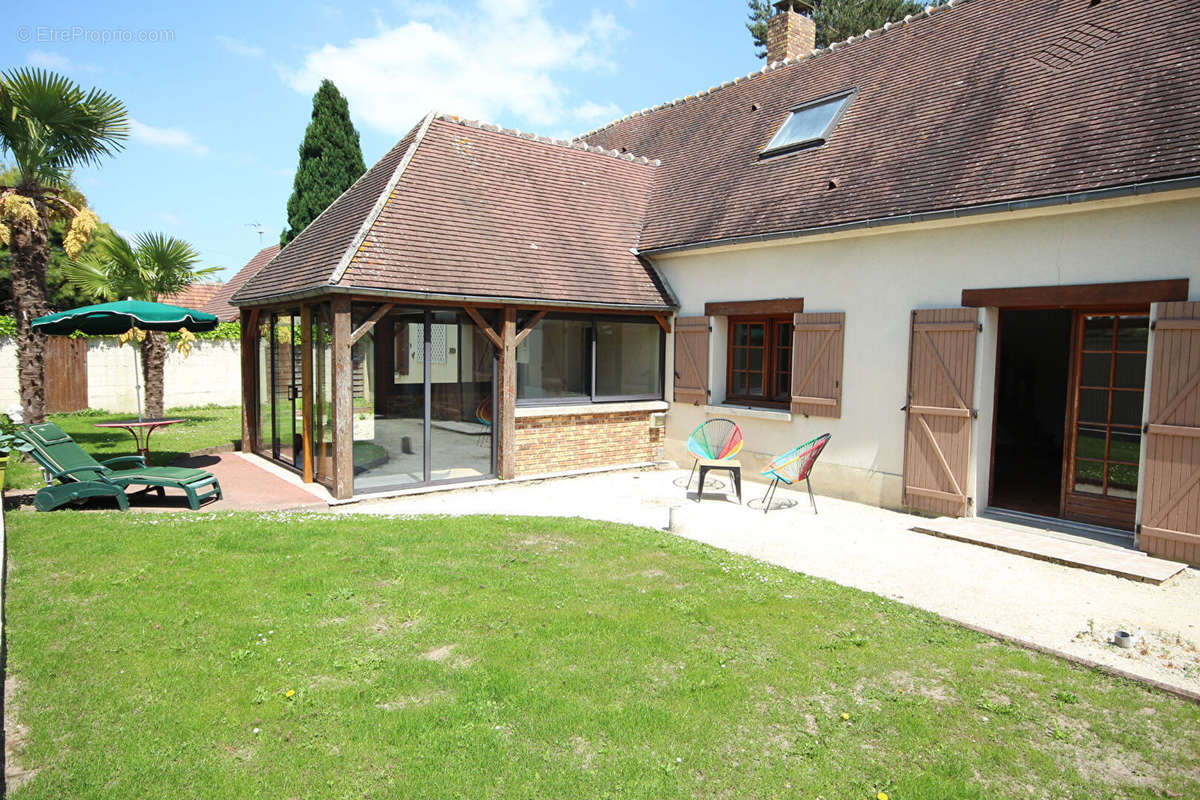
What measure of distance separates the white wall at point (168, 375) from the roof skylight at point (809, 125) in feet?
53.4

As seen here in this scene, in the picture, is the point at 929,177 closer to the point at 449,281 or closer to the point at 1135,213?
the point at 1135,213

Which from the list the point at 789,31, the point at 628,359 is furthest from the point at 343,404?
the point at 789,31

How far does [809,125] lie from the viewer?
463 inches

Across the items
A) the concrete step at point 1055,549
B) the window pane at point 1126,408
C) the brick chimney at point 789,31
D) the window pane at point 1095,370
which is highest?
the brick chimney at point 789,31

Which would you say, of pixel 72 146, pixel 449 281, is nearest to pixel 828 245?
pixel 449 281

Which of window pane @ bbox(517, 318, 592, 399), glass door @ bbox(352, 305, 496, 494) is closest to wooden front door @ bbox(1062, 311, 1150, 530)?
window pane @ bbox(517, 318, 592, 399)

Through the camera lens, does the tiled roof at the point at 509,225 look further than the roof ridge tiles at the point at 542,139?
No

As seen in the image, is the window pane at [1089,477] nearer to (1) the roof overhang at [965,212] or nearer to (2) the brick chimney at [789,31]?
(1) the roof overhang at [965,212]

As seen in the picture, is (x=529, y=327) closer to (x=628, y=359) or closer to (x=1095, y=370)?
(x=628, y=359)

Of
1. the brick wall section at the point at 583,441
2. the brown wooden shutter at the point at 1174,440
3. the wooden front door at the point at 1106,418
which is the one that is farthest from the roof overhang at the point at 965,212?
the brick wall section at the point at 583,441

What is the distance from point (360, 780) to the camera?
320 cm

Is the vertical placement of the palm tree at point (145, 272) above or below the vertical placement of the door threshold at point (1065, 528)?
above

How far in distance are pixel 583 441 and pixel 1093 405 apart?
6.68m

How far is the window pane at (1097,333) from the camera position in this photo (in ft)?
25.1
